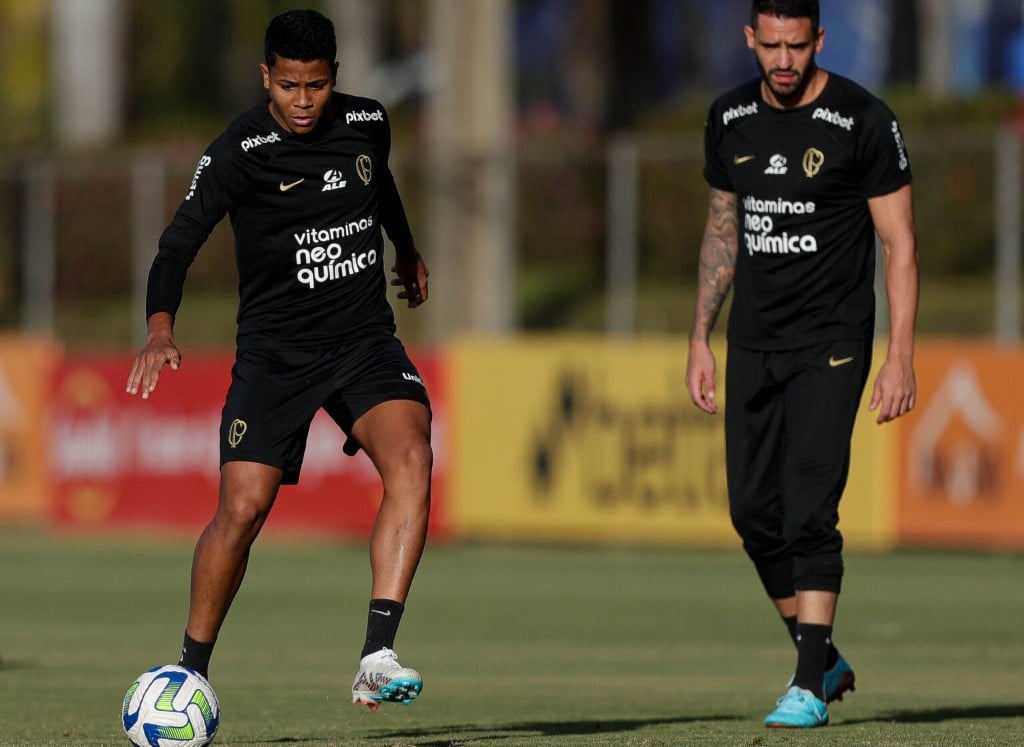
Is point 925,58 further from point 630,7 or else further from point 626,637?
point 626,637

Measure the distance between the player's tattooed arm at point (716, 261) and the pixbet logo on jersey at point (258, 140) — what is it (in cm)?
185

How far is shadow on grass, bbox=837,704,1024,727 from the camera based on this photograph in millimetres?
8391

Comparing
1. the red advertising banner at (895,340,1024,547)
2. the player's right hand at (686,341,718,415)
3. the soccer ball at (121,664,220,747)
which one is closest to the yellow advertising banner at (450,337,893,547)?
the red advertising banner at (895,340,1024,547)

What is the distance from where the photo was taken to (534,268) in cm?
2455

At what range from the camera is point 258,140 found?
7867mm

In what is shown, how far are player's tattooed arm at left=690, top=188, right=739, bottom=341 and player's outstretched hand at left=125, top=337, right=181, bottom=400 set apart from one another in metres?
2.29

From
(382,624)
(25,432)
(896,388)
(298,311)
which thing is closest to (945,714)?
(896,388)

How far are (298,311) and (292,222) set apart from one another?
0.31 meters

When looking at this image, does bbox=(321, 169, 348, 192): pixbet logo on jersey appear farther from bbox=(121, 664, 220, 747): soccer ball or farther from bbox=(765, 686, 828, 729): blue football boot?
bbox=(765, 686, 828, 729): blue football boot

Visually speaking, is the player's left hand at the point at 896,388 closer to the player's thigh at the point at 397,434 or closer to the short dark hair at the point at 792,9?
the short dark hair at the point at 792,9

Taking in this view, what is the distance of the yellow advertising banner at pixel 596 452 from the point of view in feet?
58.9

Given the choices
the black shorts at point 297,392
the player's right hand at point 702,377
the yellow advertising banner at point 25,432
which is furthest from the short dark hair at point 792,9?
the yellow advertising banner at point 25,432

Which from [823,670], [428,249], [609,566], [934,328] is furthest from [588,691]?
[428,249]

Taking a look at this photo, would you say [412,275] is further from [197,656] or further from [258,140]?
[197,656]
